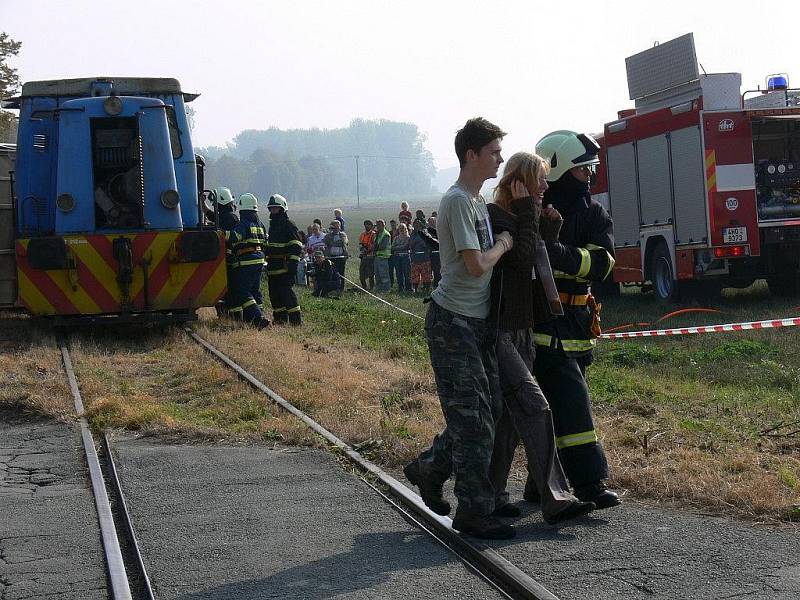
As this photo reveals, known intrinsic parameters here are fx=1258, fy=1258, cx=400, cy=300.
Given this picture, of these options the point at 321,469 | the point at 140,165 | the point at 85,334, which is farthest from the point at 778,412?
the point at 85,334

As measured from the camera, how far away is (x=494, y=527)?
5688 mm

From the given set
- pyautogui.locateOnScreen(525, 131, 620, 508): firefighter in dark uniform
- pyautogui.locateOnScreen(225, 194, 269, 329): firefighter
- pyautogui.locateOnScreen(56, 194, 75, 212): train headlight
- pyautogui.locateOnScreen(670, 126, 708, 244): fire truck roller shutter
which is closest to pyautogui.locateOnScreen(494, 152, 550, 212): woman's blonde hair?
pyautogui.locateOnScreen(525, 131, 620, 508): firefighter in dark uniform

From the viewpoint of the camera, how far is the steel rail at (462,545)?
16.2ft

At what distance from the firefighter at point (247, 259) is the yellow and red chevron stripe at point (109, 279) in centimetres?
119

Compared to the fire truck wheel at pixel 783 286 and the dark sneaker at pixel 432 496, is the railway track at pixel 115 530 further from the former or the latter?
the fire truck wheel at pixel 783 286

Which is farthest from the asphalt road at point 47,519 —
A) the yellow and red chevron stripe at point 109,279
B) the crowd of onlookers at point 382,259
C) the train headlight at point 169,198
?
the crowd of onlookers at point 382,259

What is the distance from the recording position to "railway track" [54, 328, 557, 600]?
5094mm

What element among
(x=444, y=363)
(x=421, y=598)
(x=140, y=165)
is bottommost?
(x=421, y=598)

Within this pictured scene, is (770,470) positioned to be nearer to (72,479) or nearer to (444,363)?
(444,363)

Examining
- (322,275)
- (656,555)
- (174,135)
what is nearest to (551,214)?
(656,555)

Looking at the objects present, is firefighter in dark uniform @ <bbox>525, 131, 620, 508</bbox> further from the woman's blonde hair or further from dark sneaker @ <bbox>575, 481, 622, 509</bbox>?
the woman's blonde hair

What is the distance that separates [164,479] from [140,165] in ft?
26.5

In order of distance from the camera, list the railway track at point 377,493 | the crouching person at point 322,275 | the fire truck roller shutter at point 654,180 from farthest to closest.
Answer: the crouching person at point 322,275
the fire truck roller shutter at point 654,180
the railway track at point 377,493

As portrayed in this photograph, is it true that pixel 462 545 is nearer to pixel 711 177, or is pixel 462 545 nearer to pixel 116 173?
pixel 116 173
